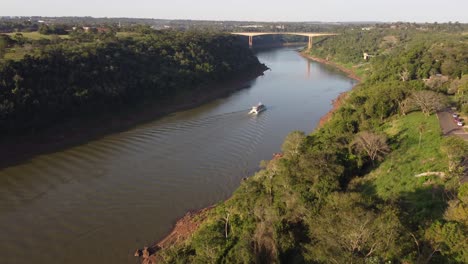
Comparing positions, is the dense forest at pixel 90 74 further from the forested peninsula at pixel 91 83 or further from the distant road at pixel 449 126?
the distant road at pixel 449 126

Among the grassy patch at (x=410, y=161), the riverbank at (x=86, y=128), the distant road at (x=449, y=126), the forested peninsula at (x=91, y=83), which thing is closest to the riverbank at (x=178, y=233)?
the grassy patch at (x=410, y=161)

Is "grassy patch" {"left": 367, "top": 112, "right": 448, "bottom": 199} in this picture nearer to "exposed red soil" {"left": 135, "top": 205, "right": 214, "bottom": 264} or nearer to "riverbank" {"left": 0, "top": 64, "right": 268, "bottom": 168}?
"exposed red soil" {"left": 135, "top": 205, "right": 214, "bottom": 264}

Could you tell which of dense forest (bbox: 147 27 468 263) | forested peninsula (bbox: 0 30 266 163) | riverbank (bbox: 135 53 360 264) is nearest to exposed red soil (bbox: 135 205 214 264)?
riverbank (bbox: 135 53 360 264)

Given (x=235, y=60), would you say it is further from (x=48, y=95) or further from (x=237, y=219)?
(x=237, y=219)

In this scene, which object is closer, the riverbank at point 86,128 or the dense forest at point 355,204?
the dense forest at point 355,204

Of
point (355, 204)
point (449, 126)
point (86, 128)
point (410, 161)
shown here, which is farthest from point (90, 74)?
point (449, 126)

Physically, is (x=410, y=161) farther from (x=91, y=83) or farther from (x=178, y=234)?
(x=91, y=83)
